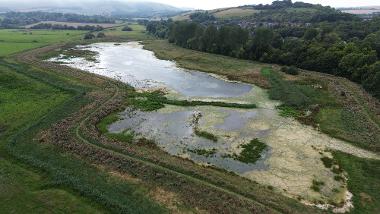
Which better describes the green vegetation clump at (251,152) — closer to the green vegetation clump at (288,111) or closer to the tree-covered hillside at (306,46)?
the green vegetation clump at (288,111)

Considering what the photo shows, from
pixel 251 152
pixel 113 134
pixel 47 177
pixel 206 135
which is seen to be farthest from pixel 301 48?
pixel 47 177

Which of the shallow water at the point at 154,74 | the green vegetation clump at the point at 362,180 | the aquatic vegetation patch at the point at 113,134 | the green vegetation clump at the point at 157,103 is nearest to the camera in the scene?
the green vegetation clump at the point at 362,180

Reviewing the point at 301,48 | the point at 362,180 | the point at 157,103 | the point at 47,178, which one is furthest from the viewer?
the point at 301,48

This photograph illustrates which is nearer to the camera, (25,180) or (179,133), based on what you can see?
(25,180)

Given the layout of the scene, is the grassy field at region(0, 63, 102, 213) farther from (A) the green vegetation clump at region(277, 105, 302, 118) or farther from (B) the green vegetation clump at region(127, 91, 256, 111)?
(A) the green vegetation clump at region(277, 105, 302, 118)

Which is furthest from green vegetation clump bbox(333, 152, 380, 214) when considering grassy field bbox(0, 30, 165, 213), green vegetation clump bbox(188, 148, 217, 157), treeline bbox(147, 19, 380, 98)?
treeline bbox(147, 19, 380, 98)

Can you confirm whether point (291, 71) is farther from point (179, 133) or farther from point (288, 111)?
point (179, 133)

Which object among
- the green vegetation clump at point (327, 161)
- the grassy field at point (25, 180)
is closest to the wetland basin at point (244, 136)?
the green vegetation clump at point (327, 161)
